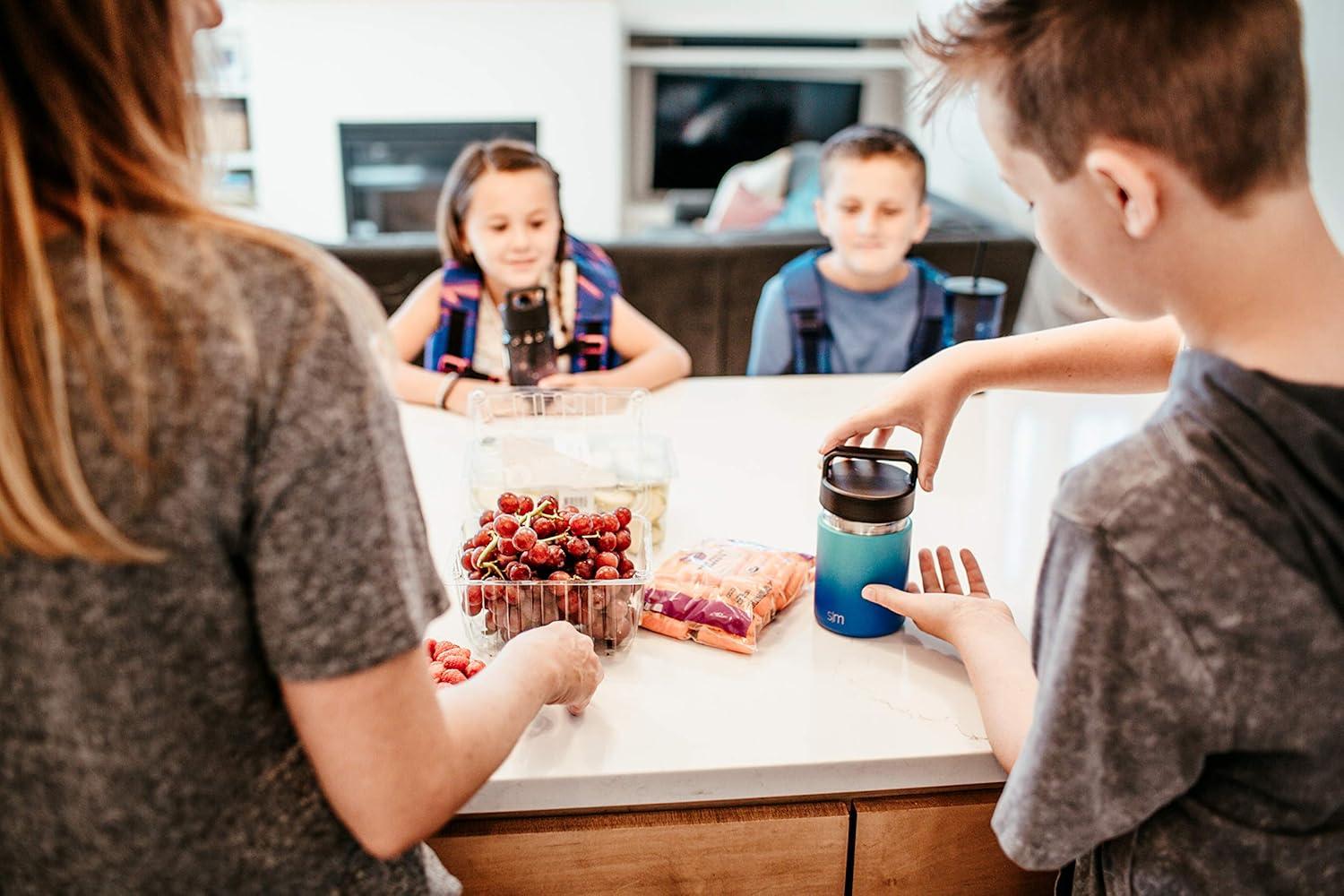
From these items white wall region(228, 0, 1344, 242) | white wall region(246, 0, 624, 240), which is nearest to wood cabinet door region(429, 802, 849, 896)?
white wall region(228, 0, 1344, 242)

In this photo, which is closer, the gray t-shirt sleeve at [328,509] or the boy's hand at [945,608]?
the gray t-shirt sleeve at [328,509]

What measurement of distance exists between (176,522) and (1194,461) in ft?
1.88

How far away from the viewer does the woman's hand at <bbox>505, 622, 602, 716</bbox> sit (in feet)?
2.69

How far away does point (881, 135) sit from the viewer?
7.93 ft

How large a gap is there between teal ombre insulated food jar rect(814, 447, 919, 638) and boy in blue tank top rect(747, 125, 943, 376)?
127cm

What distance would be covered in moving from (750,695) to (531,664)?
0.24 metres

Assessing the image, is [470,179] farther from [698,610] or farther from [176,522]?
[176,522]

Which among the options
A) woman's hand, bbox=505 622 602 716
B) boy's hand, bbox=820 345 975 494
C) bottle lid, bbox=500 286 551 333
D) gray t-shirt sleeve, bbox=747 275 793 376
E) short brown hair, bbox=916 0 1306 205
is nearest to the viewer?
short brown hair, bbox=916 0 1306 205

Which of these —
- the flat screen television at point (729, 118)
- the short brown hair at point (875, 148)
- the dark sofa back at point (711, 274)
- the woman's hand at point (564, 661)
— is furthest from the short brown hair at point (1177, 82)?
the flat screen television at point (729, 118)

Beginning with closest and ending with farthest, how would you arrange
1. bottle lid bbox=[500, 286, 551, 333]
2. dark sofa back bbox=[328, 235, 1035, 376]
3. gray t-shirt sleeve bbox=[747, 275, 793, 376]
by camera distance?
bottle lid bbox=[500, 286, 551, 333] → gray t-shirt sleeve bbox=[747, 275, 793, 376] → dark sofa back bbox=[328, 235, 1035, 376]

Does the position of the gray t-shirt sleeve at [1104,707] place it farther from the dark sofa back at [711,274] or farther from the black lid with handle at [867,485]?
the dark sofa back at [711,274]

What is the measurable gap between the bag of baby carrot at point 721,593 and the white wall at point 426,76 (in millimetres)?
4570

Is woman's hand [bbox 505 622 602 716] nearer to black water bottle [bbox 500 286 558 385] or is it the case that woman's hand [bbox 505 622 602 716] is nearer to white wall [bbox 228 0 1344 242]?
black water bottle [bbox 500 286 558 385]

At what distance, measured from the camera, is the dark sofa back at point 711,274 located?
3293 millimetres
